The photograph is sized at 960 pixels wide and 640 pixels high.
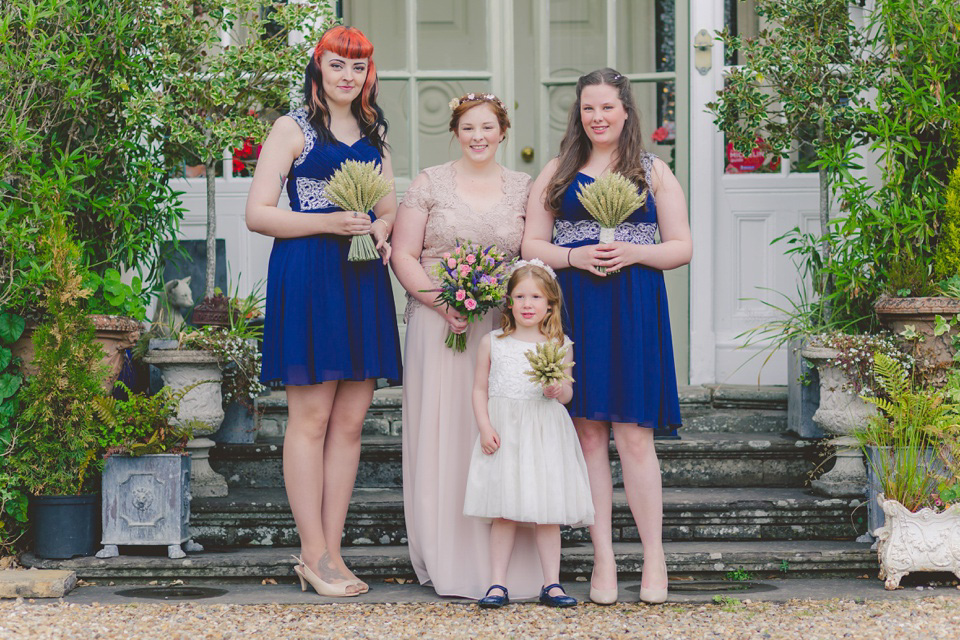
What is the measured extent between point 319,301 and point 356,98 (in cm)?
72

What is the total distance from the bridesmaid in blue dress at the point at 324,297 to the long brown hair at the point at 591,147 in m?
0.60

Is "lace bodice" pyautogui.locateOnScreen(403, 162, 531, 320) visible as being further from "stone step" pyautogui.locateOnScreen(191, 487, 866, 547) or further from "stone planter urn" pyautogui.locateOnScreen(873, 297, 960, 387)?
"stone planter urn" pyautogui.locateOnScreen(873, 297, 960, 387)

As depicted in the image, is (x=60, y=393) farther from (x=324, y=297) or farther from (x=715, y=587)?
(x=715, y=587)

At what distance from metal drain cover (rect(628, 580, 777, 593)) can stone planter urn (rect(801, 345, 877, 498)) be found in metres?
0.69

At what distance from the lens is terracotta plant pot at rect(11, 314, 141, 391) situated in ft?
15.0

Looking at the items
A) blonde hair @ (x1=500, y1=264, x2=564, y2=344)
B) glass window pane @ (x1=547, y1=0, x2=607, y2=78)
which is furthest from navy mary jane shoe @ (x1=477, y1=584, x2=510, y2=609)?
glass window pane @ (x1=547, y1=0, x2=607, y2=78)

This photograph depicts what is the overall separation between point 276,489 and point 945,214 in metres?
2.98

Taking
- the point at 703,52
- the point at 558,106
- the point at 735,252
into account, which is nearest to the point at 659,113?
the point at 703,52

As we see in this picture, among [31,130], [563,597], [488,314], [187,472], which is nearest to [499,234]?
[488,314]

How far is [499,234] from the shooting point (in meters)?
4.05

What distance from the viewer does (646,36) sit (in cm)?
610

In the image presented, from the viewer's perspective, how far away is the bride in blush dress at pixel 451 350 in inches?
159

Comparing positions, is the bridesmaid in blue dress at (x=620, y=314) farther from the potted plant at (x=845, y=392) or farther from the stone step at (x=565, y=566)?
the potted plant at (x=845, y=392)

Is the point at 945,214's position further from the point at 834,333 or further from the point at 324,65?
the point at 324,65
